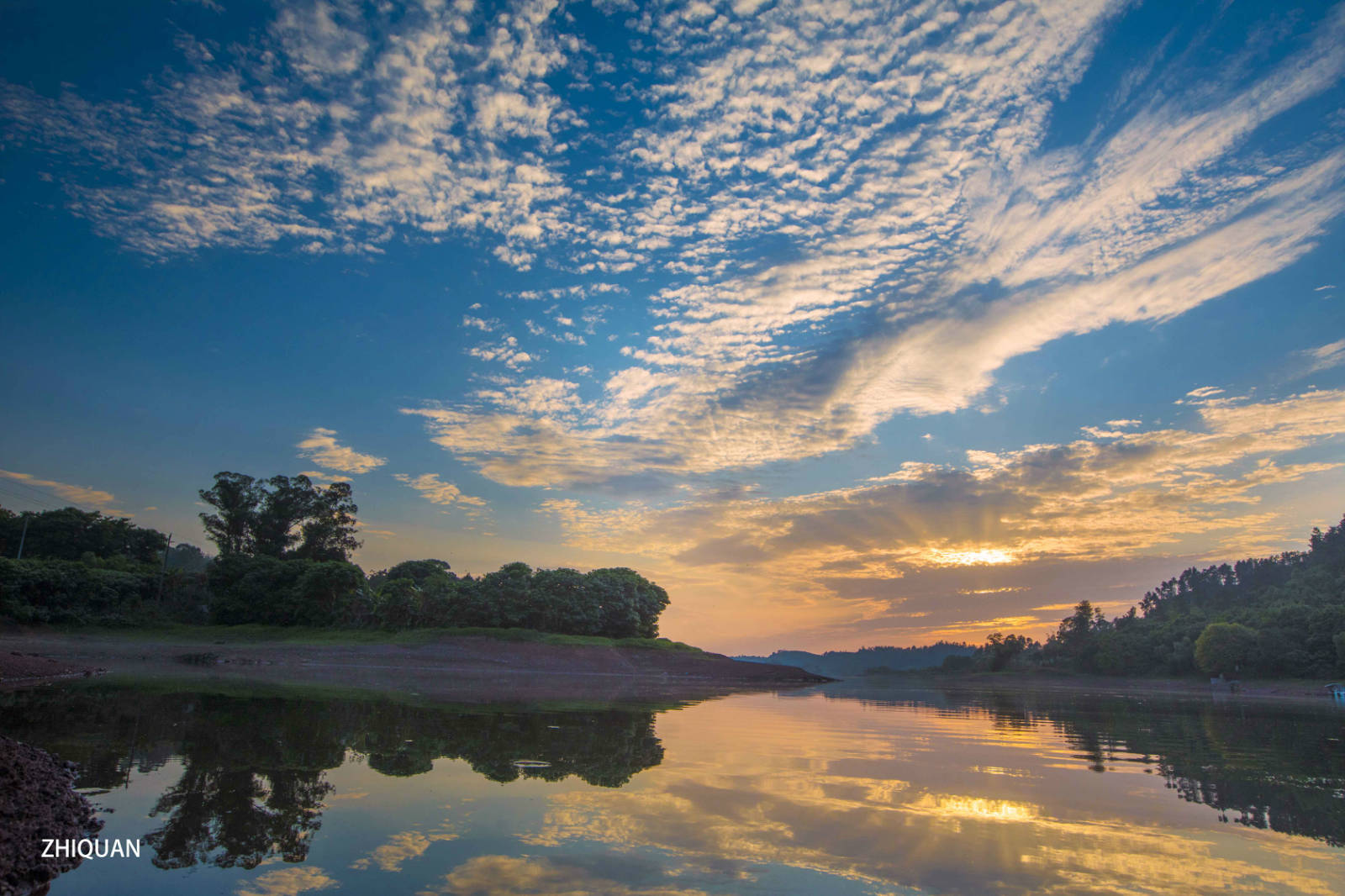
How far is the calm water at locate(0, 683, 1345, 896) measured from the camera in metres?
6.91

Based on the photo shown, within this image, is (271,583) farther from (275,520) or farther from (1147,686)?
(1147,686)

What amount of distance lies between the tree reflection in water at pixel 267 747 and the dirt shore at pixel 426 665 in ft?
40.2

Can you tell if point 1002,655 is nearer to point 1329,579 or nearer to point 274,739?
point 1329,579

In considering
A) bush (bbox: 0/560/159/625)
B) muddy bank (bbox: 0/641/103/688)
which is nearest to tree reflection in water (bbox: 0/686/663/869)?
muddy bank (bbox: 0/641/103/688)

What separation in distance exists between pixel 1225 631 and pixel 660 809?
10177cm


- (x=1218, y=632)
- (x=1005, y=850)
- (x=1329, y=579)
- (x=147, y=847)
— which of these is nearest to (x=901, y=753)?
(x=1005, y=850)

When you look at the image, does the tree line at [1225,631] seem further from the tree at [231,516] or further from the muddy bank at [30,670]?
the tree at [231,516]

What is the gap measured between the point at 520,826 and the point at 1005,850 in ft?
20.0

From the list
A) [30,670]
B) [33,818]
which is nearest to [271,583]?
[30,670]

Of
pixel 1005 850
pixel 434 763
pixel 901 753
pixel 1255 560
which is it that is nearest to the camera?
pixel 1005 850

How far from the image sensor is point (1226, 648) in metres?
80.9

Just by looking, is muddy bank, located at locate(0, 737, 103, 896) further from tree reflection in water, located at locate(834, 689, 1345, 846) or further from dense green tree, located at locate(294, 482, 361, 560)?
dense green tree, located at locate(294, 482, 361, 560)

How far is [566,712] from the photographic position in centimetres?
2542

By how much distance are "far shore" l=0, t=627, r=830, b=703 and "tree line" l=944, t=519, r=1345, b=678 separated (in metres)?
56.9
